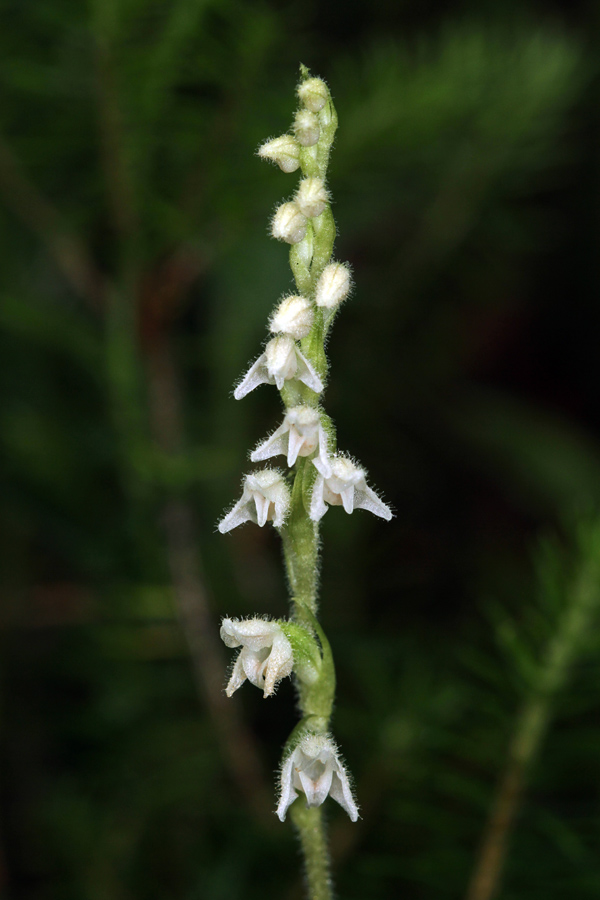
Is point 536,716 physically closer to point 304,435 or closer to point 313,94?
point 304,435

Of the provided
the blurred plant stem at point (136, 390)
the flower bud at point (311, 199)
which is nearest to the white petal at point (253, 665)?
the flower bud at point (311, 199)

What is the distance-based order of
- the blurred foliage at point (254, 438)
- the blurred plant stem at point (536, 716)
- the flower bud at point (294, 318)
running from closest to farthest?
the flower bud at point (294, 318)
the blurred plant stem at point (536, 716)
the blurred foliage at point (254, 438)

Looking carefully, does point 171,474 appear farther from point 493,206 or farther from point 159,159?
point 493,206

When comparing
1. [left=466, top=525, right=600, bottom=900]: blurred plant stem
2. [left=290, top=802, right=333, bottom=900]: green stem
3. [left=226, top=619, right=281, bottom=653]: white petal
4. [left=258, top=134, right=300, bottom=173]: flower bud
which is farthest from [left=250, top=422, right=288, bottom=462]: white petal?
[left=466, top=525, right=600, bottom=900]: blurred plant stem

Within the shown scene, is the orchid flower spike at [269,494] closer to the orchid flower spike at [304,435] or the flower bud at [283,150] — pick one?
the orchid flower spike at [304,435]

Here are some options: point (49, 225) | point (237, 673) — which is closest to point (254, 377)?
point (237, 673)
